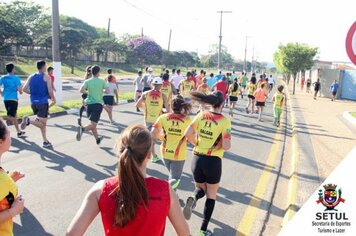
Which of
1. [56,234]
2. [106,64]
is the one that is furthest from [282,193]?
[106,64]

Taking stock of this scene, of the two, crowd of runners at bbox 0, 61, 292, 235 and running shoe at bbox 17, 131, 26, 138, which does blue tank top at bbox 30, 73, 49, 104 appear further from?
running shoe at bbox 17, 131, 26, 138

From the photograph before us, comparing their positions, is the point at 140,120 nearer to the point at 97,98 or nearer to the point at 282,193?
the point at 97,98

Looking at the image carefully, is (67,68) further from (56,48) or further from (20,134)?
(20,134)

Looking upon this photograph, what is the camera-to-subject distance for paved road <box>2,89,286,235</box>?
5.18m

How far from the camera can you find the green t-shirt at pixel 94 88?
29.1 ft

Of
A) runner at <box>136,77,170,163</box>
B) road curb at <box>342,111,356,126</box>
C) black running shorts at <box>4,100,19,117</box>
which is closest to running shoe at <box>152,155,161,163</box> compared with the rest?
runner at <box>136,77,170,163</box>

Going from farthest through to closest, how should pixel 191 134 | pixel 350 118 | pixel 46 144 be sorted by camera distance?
pixel 350 118 → pixel 46 144 → pixel 191 134

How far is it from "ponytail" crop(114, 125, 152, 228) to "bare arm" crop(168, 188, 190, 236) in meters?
0.19

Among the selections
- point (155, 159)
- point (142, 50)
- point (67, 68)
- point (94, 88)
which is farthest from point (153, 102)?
point (142, 50)

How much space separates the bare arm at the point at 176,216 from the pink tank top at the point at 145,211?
4 centimetres

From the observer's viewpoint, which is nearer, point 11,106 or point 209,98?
point 209,98

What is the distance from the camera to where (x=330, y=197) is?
228 inches

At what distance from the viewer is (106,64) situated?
57656mm

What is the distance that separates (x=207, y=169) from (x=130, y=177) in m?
2.71
